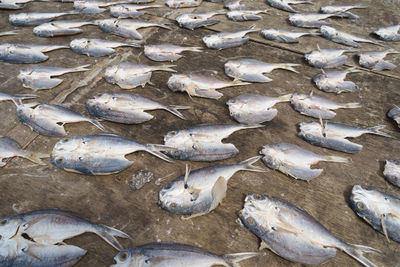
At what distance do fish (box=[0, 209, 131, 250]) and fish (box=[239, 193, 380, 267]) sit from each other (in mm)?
1066

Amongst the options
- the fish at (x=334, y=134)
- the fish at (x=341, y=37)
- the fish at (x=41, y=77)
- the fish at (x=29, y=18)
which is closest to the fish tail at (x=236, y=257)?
the fish at (x=334, y=134)

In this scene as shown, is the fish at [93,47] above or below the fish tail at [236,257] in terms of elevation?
above

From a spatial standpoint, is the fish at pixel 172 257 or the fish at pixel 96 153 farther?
the fish at pixel 96 153

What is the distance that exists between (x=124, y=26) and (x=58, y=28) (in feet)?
3.56

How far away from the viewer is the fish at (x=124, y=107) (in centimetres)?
294

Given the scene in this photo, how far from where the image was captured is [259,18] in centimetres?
494

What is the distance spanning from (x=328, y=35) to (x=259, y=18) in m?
1.29

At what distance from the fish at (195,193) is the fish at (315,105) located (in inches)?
57.0

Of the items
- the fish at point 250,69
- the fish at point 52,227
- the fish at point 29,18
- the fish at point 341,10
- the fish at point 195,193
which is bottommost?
the fish at point 52,227

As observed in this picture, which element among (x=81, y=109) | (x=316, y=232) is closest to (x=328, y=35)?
(x=316, y=232)

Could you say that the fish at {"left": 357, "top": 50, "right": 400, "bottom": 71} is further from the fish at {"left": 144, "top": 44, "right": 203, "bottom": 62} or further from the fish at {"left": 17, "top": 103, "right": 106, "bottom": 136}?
the fish at {"left": 17, "top": 103, "right": 106, "bottom": 136}

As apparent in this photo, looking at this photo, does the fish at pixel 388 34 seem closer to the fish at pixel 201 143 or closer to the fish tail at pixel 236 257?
the fish at pixel 201 143

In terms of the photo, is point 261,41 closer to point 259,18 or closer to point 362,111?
point 259,18

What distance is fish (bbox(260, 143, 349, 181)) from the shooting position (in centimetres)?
253
